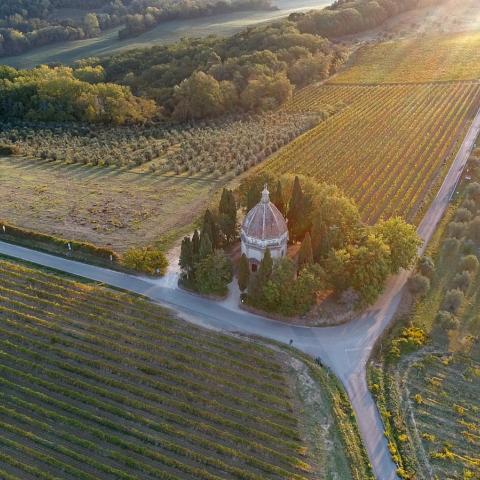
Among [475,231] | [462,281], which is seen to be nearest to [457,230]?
[475,231]

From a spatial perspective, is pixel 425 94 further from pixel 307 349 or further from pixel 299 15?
pixel 307 349

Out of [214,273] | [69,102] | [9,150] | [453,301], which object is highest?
[214,273]

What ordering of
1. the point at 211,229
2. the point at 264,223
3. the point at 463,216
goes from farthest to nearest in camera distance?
the point at 463,216
the point at 211,229
the point at 264,223

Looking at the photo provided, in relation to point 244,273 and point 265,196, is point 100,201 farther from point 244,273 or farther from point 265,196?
point 244,273

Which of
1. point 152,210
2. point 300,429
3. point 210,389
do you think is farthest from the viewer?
point 152,210

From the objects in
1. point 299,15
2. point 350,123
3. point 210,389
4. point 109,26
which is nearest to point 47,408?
point 210,389

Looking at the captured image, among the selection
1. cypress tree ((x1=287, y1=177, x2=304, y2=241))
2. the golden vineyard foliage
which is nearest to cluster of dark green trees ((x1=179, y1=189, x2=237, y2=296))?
the golden vineyard foliage
